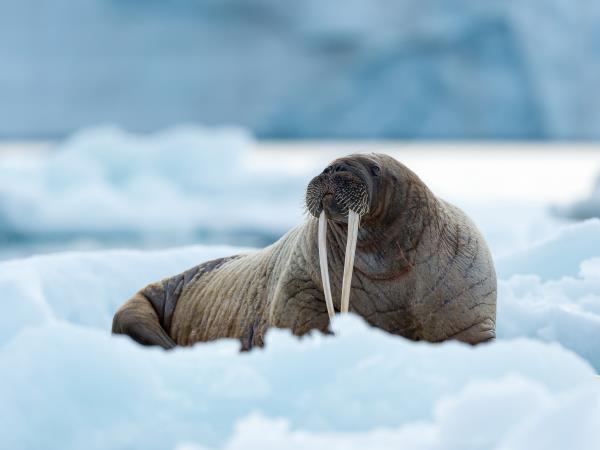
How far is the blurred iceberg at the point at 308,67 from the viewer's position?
2333cm

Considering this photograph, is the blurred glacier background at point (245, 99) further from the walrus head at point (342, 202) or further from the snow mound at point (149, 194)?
the walrus head at point (342, 202)

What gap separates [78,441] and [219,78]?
27.4 meters

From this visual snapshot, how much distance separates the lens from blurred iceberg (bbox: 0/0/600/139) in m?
23.3

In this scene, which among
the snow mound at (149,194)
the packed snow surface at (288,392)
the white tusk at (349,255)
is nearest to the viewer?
the packed snow surface at (288,392)

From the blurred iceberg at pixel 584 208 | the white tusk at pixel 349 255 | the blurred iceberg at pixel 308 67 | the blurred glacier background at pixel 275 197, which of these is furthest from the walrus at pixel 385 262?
the blurred iceberg at pixel 308 67

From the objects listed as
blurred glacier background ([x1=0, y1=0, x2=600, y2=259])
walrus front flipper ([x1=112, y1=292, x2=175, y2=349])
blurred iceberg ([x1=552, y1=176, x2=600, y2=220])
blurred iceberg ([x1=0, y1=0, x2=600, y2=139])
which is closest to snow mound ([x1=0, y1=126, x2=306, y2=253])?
blurred glacier background ([x1=0, y1=0, x2=600, y2=259])

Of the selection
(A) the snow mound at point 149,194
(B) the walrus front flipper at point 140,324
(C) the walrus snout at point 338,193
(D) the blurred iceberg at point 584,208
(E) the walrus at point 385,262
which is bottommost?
(A) the snow mound at point 149,194

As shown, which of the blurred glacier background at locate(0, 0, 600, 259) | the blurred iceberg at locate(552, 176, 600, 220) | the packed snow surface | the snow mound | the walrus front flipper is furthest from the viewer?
the blurred glacier background at locate(0, 0, 600, 259)

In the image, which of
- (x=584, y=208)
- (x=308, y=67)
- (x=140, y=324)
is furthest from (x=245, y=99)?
(x=140, y=324)

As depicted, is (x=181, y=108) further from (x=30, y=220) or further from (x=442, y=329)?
(x=442, y=329)

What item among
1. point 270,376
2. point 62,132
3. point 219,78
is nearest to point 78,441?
point 270,376

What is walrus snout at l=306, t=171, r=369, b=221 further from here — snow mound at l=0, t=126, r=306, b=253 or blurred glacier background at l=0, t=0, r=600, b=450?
snow mound at l=0, t=126, r=306, b=253

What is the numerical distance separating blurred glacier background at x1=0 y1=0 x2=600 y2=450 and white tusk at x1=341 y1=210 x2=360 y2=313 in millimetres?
270

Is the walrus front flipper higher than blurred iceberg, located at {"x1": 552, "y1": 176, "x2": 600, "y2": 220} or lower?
higher
